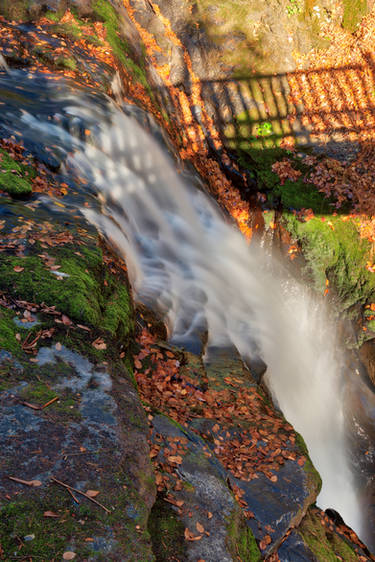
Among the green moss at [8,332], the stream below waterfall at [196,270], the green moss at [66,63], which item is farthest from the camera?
the green moss at [66,63]

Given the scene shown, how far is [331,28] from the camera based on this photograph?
11.1m

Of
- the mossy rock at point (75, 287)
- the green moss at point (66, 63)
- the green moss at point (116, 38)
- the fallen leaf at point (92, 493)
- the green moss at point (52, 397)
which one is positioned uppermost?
the green moss at point (116, 38)

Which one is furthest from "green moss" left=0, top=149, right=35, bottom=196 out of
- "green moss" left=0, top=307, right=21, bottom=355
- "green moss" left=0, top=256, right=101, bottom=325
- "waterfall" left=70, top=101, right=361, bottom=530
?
"green moss" left=0, top=307, right=21, bottom=355

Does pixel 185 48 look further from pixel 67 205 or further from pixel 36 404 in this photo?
pixel 36 404

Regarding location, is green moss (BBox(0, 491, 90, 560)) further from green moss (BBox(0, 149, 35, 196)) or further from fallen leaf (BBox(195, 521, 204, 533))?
green moss (BBox(0, 149, 35, 196))

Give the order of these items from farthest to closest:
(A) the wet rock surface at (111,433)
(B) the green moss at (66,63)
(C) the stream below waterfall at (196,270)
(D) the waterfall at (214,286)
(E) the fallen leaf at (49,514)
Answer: (B) the green moss at (66,63) < (D) the waterfall at (214,286) < (C) the stream below waterfall at (196,270) < (A) the wet rock surface at (111,433) < (E) the fallen leaf at (49,514)

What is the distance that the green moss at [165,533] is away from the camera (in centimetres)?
247

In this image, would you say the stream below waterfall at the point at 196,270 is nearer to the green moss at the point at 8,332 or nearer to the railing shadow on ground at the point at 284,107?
the railing shadow on ground at the point at 284,107

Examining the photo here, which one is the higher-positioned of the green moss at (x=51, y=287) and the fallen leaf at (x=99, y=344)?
the green moss at (x=51, y=287)

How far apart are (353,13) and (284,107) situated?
11.7ft

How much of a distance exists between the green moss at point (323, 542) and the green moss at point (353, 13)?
1220cm

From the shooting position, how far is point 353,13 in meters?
11.1

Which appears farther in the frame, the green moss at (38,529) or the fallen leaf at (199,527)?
the fallen leaf at (199,527)

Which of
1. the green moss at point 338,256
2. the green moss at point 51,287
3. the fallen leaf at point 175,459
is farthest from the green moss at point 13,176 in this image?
the green moss at point 338,256
